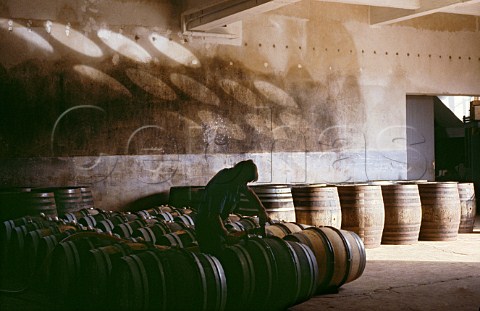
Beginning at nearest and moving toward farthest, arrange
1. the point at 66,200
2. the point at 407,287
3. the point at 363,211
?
the point at 407,287 < the point at 66,200 < the point at 363,211

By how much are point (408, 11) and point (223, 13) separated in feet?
12.8

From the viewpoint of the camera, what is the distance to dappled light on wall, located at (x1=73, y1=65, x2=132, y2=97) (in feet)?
35.7

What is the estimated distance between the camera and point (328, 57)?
1316 centimetres

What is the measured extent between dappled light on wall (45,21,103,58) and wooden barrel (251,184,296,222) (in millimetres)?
3811

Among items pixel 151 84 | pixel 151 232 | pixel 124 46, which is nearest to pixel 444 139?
pixel 151 84

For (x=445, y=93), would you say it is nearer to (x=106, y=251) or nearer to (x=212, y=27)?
(x=212, y=27)

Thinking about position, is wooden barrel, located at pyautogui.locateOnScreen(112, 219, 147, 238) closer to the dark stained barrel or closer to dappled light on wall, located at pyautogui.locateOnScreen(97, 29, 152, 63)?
the dark stained barrel

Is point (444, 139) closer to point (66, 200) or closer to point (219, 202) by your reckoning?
point (66, 200)

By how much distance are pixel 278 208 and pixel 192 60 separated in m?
3.80

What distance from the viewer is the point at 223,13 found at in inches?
420

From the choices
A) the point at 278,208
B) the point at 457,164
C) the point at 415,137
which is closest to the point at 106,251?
the point at 278,208

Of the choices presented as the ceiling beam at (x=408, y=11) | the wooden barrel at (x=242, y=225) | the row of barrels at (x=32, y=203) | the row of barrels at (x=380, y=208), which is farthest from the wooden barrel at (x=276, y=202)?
the ceiling beam at (x=408, y=11)

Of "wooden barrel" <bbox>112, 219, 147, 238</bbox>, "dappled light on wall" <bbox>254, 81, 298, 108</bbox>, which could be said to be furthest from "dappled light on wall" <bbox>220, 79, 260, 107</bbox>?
"wooden barrel" <bbox>112, 219, 147, 238</bbox>

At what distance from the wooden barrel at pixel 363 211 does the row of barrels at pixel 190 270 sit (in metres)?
3.07
